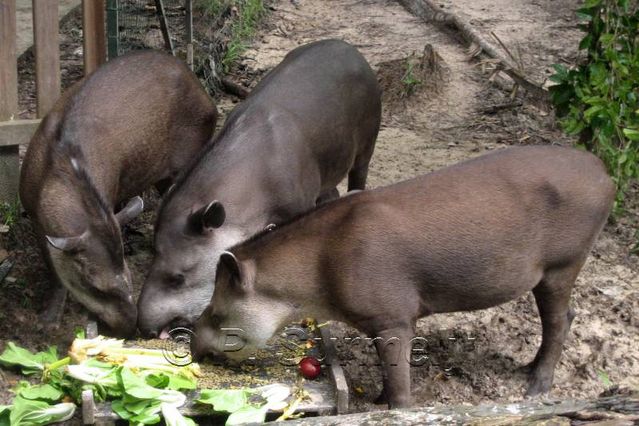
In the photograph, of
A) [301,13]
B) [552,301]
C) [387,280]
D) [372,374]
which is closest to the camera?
[387,280]

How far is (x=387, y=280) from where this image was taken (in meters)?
5.23

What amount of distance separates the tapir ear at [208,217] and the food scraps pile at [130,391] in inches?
29.7

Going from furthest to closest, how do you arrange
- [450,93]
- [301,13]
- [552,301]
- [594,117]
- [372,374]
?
[301,13]
[450,93]
[594,117]
[372,374]
[552,301]

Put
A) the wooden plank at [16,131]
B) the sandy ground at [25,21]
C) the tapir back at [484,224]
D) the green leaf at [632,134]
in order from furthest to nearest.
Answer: the sandy ground at [25,21]
the wooden plank at [16,131]
the green leaf at [632,134]
the tapir back at [484,224]

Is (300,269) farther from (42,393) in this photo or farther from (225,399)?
(42,393)

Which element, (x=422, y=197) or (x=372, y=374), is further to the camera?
(x=372, y=374)

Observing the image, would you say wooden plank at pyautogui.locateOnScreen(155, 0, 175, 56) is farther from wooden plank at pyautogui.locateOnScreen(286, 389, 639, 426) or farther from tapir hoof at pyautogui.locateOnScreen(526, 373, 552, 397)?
wooden plank at pyautogui.locateOnScreen(286, 389, 639, 426)

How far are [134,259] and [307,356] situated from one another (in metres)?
2.05

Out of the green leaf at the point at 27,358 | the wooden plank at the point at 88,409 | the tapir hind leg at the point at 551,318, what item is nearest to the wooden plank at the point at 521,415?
the wooden plank at the point at 88,409

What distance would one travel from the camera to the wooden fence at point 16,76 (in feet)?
23.5

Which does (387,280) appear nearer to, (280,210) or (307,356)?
(307,356)

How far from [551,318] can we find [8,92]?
400cm

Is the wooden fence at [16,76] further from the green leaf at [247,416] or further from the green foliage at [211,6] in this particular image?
the green foliage at [211,6]

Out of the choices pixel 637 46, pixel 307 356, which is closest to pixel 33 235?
pixel 307 356
